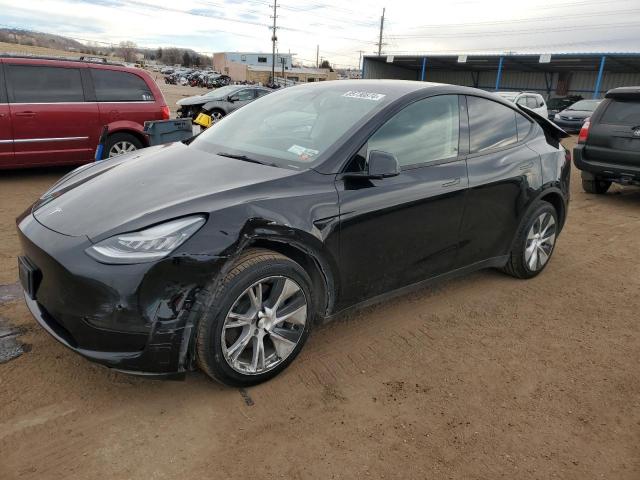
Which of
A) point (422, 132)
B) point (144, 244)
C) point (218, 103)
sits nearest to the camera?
point (144, 244)

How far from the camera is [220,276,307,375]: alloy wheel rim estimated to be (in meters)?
2.51

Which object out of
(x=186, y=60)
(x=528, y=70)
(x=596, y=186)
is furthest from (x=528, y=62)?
(x=186, y=60)

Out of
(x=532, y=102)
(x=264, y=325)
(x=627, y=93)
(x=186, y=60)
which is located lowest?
(x=264, y=325)

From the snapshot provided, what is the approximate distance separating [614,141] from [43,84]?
8.14m

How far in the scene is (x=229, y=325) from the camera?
2.46 meters

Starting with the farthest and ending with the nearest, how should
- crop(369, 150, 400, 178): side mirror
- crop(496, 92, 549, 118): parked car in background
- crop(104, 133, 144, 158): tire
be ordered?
crop(496, 92, 549, 118): parked car in background → crop(104, 133, 144, 158): tire → crop(369, 150, 400, 178): side mirror

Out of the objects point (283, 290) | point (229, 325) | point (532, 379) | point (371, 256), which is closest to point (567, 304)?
point (532, 379)

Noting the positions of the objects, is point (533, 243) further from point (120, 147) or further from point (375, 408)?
point (120, 147)

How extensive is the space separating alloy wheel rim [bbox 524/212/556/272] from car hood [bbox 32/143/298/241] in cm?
244

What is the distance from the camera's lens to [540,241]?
4332 millimetres

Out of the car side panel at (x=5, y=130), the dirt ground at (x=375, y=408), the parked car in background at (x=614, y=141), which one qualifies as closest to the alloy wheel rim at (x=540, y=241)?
the dirt ground at (x=375, y=408)

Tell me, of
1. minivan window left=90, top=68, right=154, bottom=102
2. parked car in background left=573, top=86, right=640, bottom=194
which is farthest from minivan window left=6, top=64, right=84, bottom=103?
parked car in background left=573, top=86, right=640, bottom=194

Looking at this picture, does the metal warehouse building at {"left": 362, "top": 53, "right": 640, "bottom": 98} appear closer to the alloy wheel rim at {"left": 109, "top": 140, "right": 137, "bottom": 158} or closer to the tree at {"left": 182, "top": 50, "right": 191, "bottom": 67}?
the alloy wheel rim at {"left": 109, "top": 140, "right": 137, "bottom": 158}

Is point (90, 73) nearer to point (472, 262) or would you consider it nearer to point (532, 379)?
point (472, 262)
